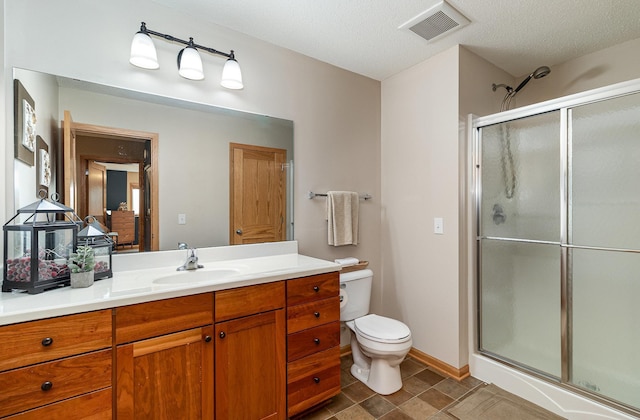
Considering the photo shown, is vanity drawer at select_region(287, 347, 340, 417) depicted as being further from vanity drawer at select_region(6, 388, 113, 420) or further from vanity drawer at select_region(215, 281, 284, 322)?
vanity drawer at select_region(6, 388, 113, 420)

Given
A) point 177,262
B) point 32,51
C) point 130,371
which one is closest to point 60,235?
point 177,262

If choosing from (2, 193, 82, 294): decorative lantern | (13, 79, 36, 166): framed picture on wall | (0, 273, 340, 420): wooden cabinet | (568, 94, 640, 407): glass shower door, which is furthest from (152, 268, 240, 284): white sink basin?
(568, 94, 640, 407): glass shower door

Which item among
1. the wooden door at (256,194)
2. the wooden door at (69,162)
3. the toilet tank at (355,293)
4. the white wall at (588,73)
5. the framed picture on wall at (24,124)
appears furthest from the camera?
the toilet tank at (355,293)

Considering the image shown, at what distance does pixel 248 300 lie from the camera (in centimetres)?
A: 144

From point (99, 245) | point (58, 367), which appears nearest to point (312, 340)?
point (58, 367)

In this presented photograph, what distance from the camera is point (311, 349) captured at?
1.66m

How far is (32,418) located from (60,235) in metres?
0.72

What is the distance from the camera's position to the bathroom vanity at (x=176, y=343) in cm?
101

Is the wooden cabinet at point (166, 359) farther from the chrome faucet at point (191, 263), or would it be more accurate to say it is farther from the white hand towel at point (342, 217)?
the white hand towel at point (342, 217)

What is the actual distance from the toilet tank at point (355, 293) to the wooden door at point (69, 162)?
1.68 m

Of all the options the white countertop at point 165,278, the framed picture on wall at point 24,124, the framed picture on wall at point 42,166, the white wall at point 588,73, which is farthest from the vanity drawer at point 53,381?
the white wall at point 588,73

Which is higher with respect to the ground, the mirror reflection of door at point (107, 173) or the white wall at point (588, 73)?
the white wall at point (588, 73)

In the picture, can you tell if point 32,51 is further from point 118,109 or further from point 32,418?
point 32,418

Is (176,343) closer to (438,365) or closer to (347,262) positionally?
(347,262)
